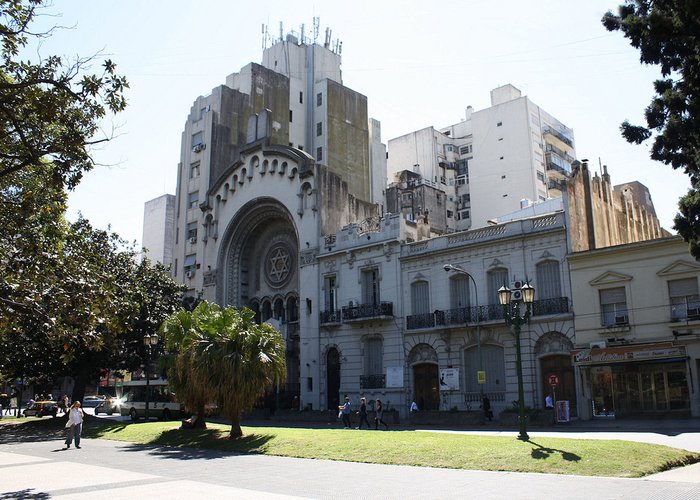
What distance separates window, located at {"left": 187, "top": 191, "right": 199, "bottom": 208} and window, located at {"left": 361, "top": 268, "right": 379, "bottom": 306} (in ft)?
81.3

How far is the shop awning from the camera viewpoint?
98.0 ft

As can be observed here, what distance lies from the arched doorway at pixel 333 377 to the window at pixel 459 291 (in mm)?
9473

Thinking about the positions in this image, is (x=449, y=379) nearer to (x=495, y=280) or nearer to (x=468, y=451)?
(x=495, y=280)

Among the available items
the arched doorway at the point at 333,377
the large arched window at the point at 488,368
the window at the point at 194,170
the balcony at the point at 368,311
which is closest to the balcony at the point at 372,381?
the arched doorway at the point at 333,377

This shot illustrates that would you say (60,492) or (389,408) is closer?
(60,492)

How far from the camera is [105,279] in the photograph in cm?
1653

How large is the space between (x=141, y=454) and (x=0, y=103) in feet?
44.7

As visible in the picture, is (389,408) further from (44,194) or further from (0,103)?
(0,103)

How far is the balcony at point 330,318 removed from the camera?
43062mm

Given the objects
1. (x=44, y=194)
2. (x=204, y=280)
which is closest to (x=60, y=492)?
(x=44, y=194)

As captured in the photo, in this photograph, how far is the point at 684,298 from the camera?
30297mm

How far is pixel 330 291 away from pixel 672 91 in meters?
28.1

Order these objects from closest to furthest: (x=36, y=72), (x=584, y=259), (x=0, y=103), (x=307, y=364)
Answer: (x=0, y=103)
(x=36, y=72)
(x=584, y=259)
(x=307, y=364)

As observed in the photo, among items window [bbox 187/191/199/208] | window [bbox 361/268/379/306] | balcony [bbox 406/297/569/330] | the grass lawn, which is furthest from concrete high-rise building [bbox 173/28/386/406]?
the grass lawn
